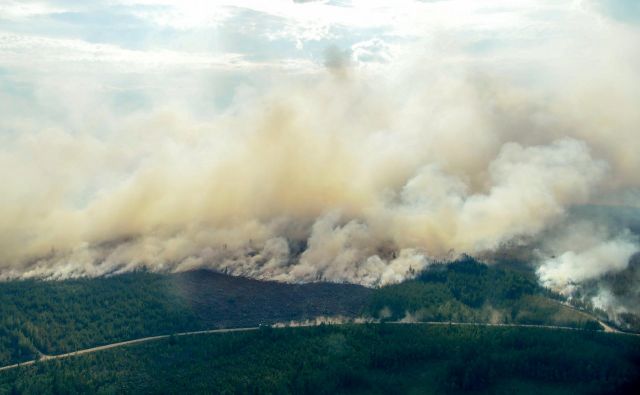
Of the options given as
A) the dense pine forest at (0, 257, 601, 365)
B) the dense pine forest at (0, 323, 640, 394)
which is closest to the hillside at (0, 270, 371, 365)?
the dense pine forest at (0, 257, 601, 365)

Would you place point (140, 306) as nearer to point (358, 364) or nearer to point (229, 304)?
point (229, 304)

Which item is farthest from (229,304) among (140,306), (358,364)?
(358,364)

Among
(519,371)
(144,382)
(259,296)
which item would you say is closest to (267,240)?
(259,296)

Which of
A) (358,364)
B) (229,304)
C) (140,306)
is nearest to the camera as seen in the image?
(358,364)

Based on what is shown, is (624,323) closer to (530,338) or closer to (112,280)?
(530,338)

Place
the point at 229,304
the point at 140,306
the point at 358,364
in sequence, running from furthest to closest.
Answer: the point at 229,304 < the point at 140,306 < the point at 358,364

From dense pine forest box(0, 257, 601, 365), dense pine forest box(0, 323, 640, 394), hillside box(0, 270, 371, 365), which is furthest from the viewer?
hillside box(0, 270, 371, 365)

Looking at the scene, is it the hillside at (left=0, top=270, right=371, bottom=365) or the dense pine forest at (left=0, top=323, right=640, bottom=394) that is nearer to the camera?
the dense pine forest at (left=0, top=323, right=640, bottom=394)

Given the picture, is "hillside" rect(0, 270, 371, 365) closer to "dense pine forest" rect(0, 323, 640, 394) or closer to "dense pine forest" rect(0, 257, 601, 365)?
"dense pine forest" rect(0, 257, 601, 365)
